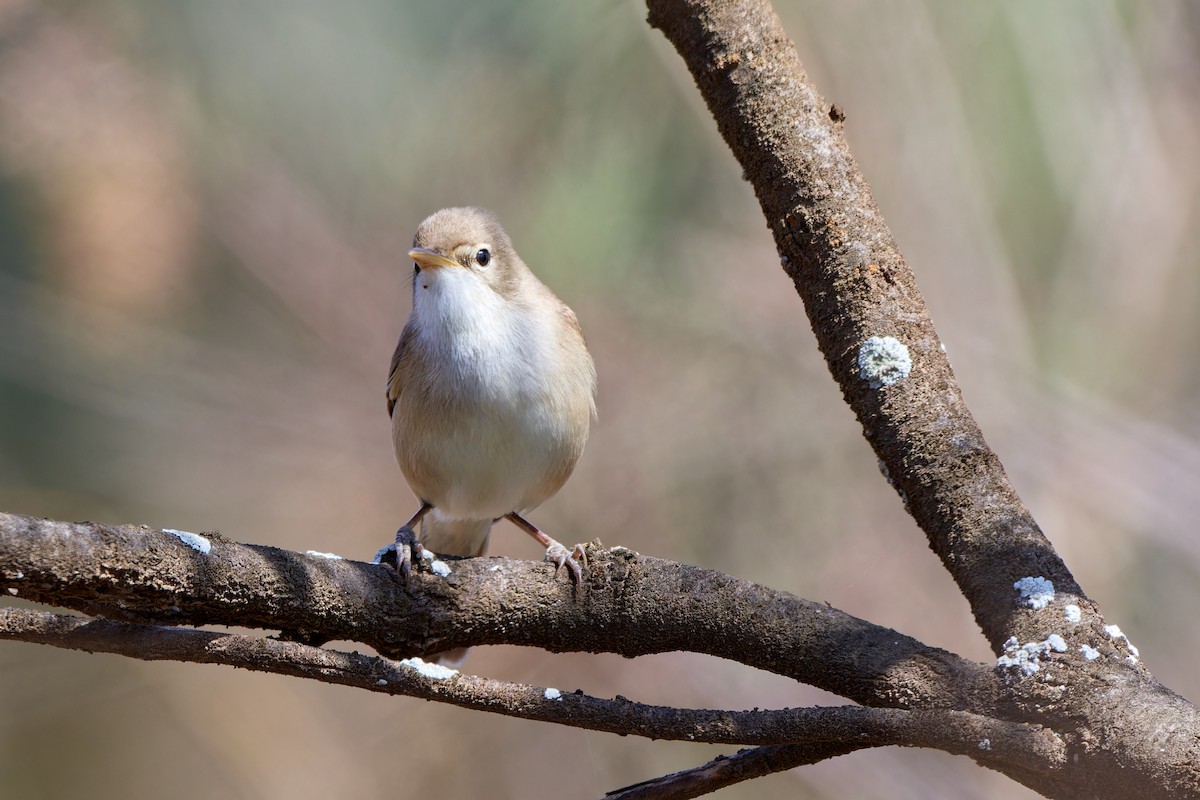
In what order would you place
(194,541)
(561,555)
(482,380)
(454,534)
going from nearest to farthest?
(194,541), (561,555), (482,380), (454,534)

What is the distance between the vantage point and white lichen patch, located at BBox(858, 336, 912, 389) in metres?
2.01

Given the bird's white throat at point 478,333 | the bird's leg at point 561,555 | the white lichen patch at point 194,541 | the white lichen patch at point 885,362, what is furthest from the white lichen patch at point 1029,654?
the bird's white throat at point 478,333

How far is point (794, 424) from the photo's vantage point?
525cm

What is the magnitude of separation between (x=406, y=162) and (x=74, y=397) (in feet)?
6.86

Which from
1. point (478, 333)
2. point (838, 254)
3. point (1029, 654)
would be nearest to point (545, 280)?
point (478, 333)

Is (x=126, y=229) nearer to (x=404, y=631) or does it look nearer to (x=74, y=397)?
(x=74, y=397)

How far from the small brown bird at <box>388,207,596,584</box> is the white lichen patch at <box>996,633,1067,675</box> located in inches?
52.5

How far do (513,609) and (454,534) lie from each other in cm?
172

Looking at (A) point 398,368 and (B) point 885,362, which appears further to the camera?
(A) point 398,368

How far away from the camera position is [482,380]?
2.89 metres

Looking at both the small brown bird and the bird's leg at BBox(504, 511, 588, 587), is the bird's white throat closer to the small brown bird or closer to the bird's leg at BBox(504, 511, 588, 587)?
the small brown bird

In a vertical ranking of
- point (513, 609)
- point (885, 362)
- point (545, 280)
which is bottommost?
point (513, 609)

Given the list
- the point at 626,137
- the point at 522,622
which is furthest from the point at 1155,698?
the point at 626,137

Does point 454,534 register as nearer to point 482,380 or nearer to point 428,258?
point 482,380
